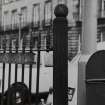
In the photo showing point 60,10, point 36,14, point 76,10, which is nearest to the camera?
point 60,10

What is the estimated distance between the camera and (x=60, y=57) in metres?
3.70

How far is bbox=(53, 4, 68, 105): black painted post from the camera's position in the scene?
367 centimetres

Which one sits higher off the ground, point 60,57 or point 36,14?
point 36,14

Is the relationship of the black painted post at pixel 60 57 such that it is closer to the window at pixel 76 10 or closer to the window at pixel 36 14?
the window at pixel 76 10

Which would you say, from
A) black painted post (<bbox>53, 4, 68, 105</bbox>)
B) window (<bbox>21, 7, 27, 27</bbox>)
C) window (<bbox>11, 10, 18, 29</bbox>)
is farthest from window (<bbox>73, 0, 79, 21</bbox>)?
black painted post (<bbox>53, 4, 68, 105</bbox>)

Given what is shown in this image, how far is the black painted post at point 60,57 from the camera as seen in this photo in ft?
12.0

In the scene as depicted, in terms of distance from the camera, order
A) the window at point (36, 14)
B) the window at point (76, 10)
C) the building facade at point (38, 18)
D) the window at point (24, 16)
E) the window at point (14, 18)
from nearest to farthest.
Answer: the building facade at point (38, 18), the window at point (76, 10), the window at point (36, 14), the window at point (24, 16), the window at point (14, 18)

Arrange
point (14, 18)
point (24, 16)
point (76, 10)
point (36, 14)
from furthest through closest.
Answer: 1. point (14, 18)
2. point (24, 16)
3. point (36, 14)
4. point (76, 10)

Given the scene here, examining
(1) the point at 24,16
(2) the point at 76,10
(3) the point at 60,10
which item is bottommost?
(3) the point at 60,10

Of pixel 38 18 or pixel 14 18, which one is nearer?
pixel 38 18

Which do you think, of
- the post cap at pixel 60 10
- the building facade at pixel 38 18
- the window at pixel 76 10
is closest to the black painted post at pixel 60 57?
the post cap at pixel 60 10

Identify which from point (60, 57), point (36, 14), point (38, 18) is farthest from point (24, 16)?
point (60, 57)

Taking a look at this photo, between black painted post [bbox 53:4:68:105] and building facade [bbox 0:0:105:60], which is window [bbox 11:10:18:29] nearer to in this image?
building facade [bbox 0:0:105:60]

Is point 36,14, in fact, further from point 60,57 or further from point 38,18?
point 60,57
